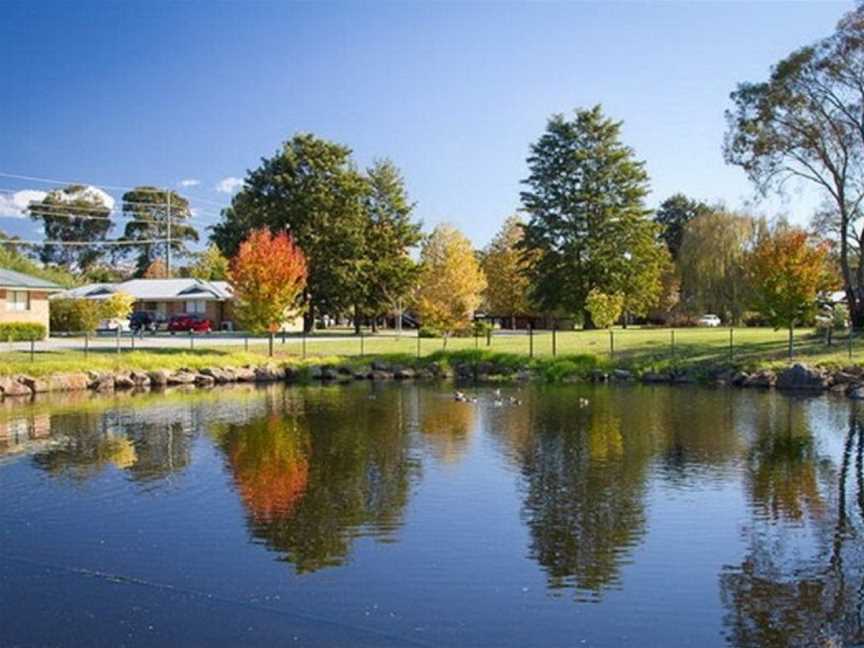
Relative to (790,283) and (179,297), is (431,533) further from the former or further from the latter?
(179,297)

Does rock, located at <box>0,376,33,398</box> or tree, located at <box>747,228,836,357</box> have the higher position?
tree, located at <box>747,228,836,357</box>

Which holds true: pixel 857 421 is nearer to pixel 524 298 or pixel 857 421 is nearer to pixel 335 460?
pixel 335 460

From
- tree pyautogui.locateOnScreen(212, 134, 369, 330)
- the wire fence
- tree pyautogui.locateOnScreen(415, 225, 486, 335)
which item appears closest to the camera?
the wire fence

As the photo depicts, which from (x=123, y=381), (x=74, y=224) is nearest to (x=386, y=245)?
(x=123, y=381)

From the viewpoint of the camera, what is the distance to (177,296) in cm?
7206

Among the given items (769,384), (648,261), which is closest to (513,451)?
(769,384)

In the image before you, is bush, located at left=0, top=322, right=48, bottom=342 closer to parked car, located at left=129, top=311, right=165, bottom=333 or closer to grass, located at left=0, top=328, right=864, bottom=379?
grass, located at left=0, top=328, right=864, bottom=379

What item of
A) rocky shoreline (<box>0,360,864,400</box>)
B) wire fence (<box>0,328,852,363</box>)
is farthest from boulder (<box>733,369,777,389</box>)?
wire fence (<box>0,328,852,363</box>)

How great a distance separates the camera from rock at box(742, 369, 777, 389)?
35812 millimetres

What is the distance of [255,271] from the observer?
42094 millimetres

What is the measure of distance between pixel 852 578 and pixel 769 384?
26164 mm

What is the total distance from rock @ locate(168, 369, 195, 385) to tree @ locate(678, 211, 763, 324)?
44834 millimetres

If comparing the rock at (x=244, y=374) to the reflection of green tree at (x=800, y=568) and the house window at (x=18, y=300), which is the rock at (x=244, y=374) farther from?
the reflection of green tree at (x=800, y=568)

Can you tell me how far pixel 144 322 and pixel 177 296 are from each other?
184 inches
